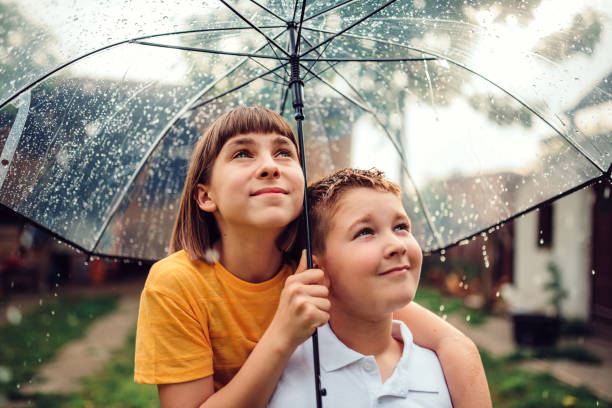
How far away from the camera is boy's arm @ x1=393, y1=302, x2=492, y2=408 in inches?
68.7

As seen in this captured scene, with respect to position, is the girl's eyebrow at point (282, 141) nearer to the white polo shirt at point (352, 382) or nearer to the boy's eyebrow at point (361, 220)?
the boy's eyebrow at point (361, 220)

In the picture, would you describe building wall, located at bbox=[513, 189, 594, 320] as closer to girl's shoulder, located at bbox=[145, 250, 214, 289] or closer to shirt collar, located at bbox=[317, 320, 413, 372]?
shirt collar, located at bbox=[317, 320, 413, 372]

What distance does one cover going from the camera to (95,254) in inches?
93.7

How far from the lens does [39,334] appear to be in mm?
8203

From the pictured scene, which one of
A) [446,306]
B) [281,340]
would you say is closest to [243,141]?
[281,340]

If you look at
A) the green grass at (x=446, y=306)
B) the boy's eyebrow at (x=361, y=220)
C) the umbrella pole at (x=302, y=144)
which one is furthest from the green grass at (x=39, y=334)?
the green grass at (x=446, y=306)

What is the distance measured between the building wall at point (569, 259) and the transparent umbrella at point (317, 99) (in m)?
5.82

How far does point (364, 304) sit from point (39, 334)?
8.13 metres

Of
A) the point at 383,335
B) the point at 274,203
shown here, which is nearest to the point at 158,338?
the point at 274,203

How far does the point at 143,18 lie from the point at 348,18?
78cm

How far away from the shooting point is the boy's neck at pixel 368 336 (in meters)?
1.76

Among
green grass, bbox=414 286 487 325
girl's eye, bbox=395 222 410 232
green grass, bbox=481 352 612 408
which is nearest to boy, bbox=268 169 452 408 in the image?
girl's eye, bbox=395 222 410 232

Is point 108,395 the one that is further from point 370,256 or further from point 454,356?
point 370,256

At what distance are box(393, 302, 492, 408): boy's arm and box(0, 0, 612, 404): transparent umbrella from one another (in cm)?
61
